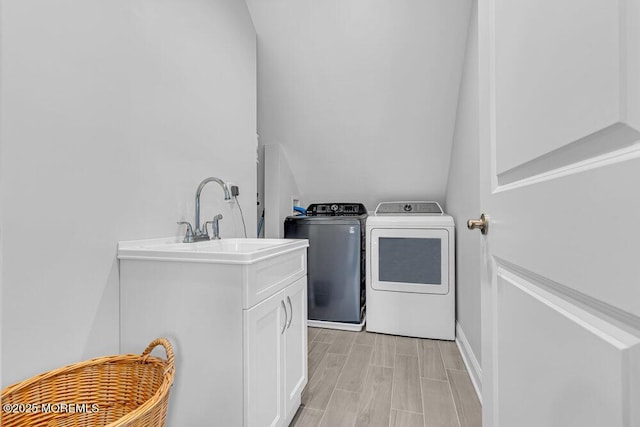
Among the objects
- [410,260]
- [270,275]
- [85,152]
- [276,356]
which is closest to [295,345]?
[276,356]

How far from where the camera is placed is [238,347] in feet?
3.28

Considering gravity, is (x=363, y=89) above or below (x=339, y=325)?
above

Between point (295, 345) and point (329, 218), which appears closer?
point (295, 345)

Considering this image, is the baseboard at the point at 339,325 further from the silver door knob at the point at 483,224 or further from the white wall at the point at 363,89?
the silver door knob at the point at 483,224

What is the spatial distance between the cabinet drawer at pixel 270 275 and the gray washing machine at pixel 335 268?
3.80 ft

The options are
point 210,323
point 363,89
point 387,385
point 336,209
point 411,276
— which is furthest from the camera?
point 336,209

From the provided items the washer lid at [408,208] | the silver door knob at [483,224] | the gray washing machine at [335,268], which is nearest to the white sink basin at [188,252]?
the silver door knob at [483,224]

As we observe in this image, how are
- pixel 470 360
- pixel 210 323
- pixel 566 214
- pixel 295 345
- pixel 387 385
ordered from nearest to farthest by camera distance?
pixel 566 214
pixel 210 323
pixel 295 345
pixel 387 385
pixel 470 360

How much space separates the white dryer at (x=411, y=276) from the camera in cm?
240

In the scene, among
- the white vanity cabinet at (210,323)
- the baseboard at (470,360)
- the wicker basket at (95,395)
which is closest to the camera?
the wicker basket at (95,395)

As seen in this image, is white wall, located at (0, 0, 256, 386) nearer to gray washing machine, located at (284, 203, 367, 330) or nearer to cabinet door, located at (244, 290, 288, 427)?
cabinet door, located at (244, 290, 288, 427)

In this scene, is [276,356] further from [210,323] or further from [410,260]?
[410,260]

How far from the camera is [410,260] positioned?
98.3 inches

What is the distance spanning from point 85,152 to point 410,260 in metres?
2.23
